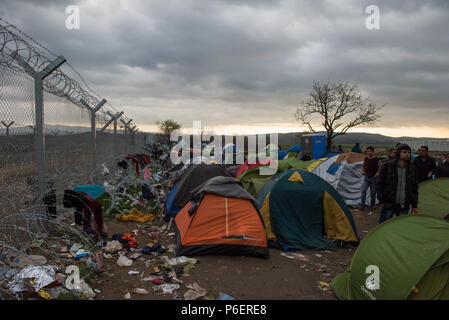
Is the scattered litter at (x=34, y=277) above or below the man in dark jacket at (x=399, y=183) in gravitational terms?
below

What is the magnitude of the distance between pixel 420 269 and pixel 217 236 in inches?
110

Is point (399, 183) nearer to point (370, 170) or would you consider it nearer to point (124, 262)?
point (370, 170)

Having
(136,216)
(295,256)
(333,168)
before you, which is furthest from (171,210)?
(333,168)

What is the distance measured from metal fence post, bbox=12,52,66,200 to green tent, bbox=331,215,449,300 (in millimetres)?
4571

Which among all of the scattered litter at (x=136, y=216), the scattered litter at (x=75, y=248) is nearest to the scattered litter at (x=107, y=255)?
the scattered litter at (x=75, y=248)

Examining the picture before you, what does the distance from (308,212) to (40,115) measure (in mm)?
4891

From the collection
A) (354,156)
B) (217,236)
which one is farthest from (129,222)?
(354,156)

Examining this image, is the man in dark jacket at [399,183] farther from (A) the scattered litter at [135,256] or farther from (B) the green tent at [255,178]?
(A) the scattered litter at [135,256]

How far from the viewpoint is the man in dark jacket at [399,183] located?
5273 mm

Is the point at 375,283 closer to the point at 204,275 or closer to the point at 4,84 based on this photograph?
the point at 204,275

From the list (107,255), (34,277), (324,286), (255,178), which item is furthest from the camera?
(255,178)

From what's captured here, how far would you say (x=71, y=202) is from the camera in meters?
5.27

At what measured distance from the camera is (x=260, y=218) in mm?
5227

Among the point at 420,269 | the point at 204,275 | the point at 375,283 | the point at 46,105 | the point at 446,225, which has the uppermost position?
the point at 46,105
